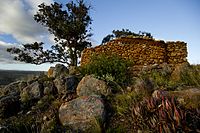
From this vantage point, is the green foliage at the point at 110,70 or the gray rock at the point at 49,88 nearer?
the green foliage at the point at 110,70

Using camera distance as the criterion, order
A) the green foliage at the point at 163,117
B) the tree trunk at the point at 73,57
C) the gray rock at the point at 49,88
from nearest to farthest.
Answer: the green foliage at the point at 163,117, the gray rock at the point at 49,88, the tree trunk at the point at 73,57

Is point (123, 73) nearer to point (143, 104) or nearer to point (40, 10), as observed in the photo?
point (143, 104)

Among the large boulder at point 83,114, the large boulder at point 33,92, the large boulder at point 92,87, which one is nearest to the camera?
the large boulder at point 83,114

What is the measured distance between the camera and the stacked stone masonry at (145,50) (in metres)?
18.0

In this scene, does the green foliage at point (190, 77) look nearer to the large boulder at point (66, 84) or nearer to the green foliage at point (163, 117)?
the green foliage at point (163, 117)

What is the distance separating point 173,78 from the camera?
1259cm

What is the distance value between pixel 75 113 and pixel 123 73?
393cm

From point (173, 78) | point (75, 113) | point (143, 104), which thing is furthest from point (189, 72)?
point (75, 113)

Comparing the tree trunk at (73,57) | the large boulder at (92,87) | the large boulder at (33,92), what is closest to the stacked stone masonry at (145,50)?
the large boulder at (33,92)

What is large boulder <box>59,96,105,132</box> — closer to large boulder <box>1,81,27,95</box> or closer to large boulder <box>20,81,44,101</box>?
large boulder <box>20,81,44,101</box>

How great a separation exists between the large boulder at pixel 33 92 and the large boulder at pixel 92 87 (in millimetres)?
1837

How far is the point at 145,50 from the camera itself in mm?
18094

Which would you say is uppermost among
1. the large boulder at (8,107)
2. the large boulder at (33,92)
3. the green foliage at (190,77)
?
the green foliage at (190,77)

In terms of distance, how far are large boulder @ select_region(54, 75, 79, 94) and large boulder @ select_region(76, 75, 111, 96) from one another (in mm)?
700
